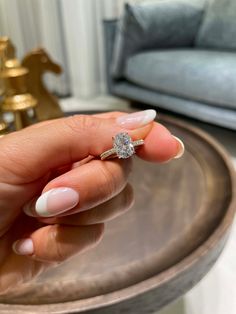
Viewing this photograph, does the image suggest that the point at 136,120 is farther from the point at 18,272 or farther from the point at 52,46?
the point at 52,46

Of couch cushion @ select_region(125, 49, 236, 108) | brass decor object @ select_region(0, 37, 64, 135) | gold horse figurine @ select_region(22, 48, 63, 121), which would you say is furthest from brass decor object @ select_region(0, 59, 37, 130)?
couch cushion @ select_region(125, 49, 236, 108)

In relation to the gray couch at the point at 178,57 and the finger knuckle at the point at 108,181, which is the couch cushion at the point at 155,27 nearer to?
the gray couch at the point at 178,57

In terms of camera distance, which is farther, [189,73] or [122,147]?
[189,73]

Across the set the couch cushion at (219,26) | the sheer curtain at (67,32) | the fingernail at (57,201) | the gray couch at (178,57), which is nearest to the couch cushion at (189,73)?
the gray couch at (178,57)

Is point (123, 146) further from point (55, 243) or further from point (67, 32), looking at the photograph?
point (67, 32)

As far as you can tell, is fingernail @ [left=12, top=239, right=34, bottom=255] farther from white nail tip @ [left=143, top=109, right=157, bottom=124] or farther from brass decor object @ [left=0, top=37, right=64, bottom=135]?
brass decor object @ [left=0, top=37, right=64, bottom=135]

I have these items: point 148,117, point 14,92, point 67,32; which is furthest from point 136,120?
point 67,32
